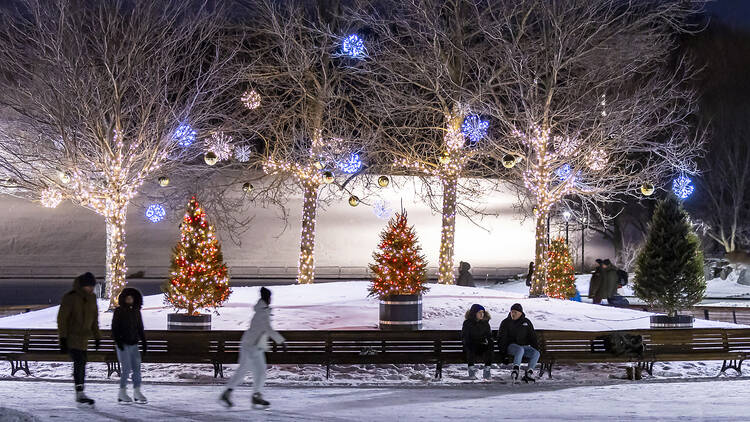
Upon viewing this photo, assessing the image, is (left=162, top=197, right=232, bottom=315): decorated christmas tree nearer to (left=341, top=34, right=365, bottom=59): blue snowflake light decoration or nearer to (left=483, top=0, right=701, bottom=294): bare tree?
(left=341, top=34, right=365, bottom=59): blue snowflake light decoration

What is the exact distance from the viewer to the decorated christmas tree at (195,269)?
1911 cm

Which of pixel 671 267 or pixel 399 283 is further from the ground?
pixel 671 267

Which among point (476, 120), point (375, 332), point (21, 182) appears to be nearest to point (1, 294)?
point (21, 182)

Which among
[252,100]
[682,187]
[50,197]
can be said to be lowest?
[50,197]

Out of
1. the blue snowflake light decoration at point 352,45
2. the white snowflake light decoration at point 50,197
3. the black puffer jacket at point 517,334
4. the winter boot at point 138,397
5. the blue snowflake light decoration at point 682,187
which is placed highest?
the blue snowflake light decoration at point 352,45

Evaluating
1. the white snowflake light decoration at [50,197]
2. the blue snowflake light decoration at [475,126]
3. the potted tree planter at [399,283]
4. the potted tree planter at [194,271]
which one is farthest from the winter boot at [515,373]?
the white snowflake light decoration at [50,197]

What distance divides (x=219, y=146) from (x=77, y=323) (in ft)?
48.7

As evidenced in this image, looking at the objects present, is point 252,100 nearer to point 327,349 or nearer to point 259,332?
point 327,349

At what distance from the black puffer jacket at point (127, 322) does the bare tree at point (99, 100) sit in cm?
1177

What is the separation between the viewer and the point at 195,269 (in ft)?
63.1

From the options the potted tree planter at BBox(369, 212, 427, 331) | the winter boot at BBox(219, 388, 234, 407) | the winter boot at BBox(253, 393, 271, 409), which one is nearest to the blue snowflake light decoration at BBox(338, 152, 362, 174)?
the potted tree planter at BBox(369, 212, 427, 331)

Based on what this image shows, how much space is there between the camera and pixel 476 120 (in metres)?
27.2

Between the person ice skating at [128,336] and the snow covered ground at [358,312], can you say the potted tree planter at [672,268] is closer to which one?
the snow covered ground at [358,312]

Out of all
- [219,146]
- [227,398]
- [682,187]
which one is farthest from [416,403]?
[682,187]
